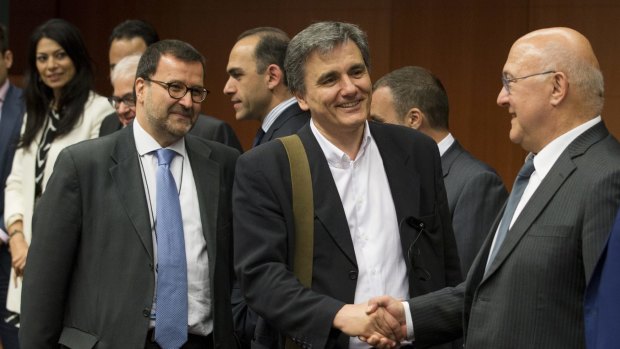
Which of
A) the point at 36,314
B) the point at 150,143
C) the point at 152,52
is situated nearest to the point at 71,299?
the point at 36,314

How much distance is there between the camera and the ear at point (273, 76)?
5125 millimetres

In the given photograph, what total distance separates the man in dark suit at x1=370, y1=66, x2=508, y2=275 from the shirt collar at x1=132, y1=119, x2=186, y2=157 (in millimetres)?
1051

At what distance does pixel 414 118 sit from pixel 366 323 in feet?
5.53

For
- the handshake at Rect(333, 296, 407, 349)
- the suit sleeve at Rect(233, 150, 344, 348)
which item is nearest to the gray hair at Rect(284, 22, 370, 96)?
the suit sleeve at Rect(233, 150, 344, 348)

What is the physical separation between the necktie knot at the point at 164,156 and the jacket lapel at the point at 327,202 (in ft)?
1.85

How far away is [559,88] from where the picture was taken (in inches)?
128

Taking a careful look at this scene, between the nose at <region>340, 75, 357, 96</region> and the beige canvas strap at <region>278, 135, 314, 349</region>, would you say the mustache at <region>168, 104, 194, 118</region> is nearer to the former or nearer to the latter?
the beige canvas strap at <region>278, 135, 314, 349</region>

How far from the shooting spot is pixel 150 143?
398 centimetres

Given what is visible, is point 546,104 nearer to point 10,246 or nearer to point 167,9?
point 10,246

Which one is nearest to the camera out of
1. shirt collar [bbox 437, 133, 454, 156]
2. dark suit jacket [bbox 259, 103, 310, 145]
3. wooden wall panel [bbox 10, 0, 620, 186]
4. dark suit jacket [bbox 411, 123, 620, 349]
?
dark suit jacket [bbox 411, 123, 620, 349]

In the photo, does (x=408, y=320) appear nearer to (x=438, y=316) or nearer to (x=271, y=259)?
(x=438, y=316)

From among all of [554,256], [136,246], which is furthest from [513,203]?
[136,246]

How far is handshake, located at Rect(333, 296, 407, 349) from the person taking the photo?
3.35m

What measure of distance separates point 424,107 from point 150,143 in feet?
4.40
